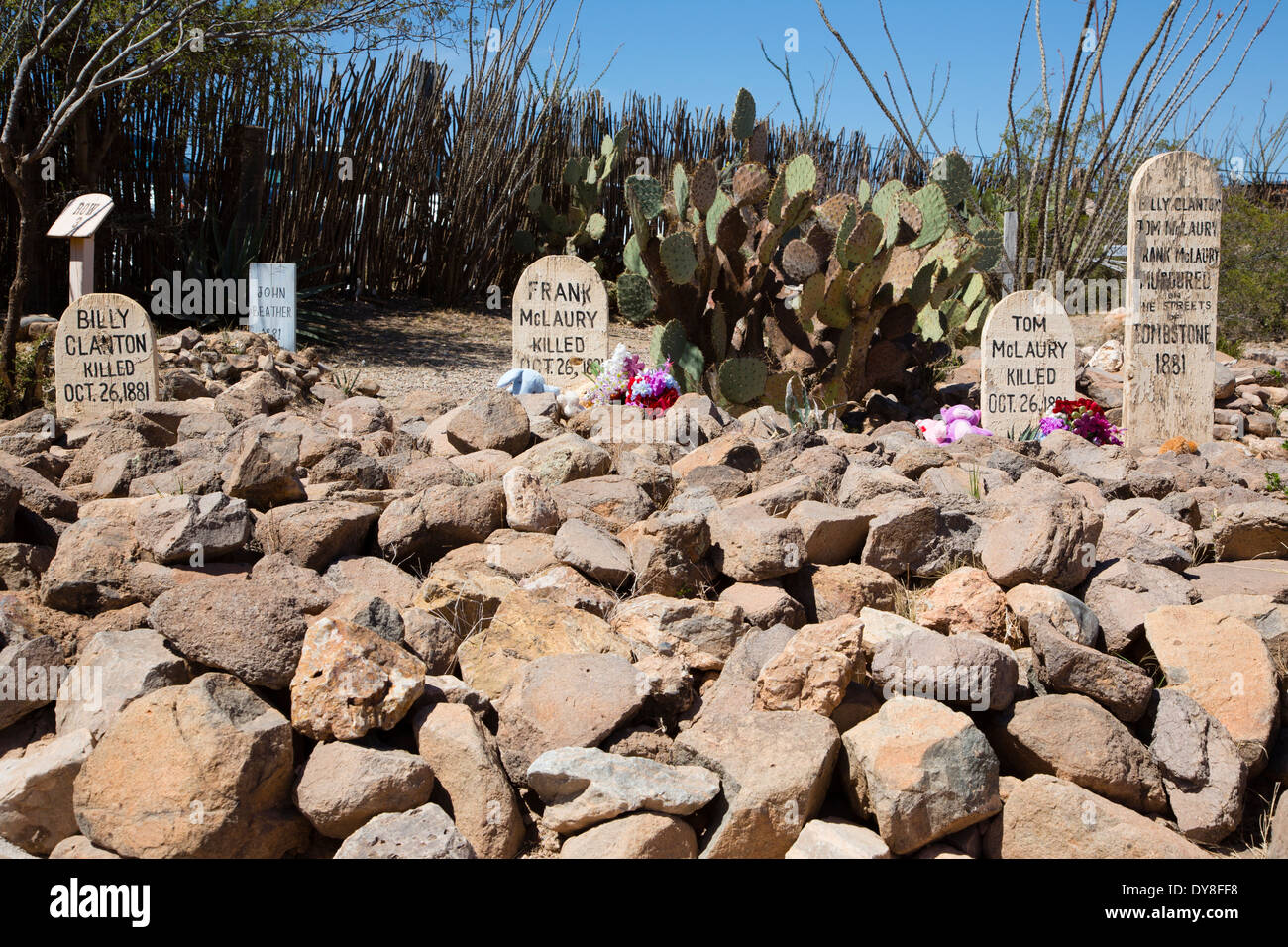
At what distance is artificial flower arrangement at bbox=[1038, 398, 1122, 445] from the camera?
4859mm

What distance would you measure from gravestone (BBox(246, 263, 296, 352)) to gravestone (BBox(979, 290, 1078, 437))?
4.59 metres

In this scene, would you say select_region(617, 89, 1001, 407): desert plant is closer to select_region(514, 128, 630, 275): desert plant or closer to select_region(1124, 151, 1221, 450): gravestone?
select_region(1124, 151, 1221, 450): gravestone

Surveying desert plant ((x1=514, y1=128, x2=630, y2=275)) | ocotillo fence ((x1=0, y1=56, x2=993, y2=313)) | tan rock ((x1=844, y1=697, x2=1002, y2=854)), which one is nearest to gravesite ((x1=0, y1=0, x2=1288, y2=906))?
tan rock ((x1=844, y1=697, x2=1002, y2=854))

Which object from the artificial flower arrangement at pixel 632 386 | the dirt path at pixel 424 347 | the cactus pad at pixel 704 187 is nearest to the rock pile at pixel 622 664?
the artificial flower arrangement at pixel 632 386

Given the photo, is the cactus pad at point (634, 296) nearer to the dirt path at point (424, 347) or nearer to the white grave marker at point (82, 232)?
the dirt path at point (424, 347)

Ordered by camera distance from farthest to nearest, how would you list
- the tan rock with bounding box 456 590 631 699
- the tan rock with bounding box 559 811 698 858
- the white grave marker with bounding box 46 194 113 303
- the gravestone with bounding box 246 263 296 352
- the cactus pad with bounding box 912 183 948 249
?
the gravestone with bounding box 246 263 296 352
the cactus pad with bounding box 912 183 948 249
the white grave marker with bounding box 46 194 113 303
the tan rock with bounding box 456 590 631 699
the tan rock with bounding box 559 811 698 858

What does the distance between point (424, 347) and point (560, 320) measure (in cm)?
306

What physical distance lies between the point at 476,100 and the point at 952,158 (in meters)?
5.94

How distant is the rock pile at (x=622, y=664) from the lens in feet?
6.30

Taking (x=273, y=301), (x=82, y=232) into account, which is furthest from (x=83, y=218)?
(x=273, y=301)

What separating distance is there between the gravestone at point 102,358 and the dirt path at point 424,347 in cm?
154

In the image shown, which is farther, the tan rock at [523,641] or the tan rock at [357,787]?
the tan rock at [523,641]
